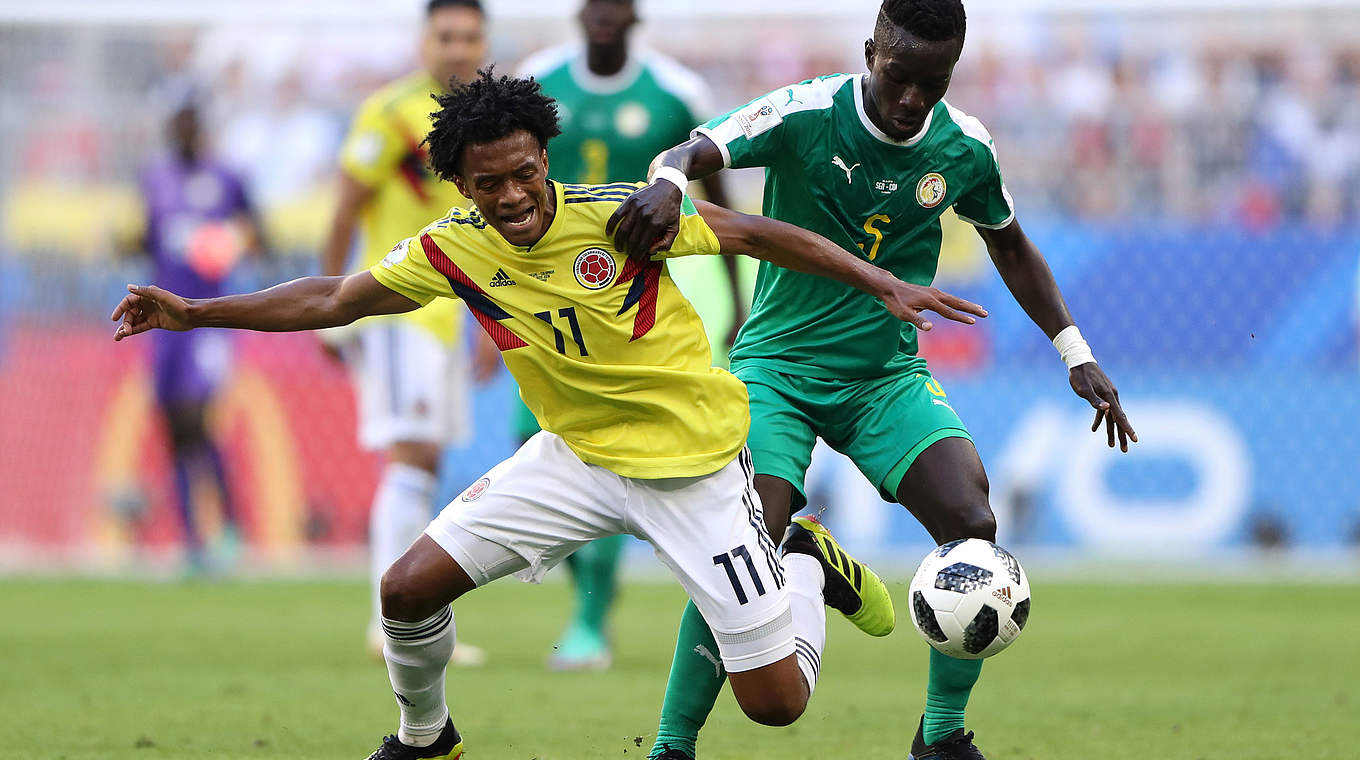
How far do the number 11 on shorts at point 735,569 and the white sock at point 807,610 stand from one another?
26cm

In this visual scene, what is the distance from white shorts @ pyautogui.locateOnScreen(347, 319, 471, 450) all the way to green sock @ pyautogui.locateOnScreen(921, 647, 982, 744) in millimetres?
3507

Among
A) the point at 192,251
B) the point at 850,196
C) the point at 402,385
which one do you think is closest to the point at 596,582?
the point at 402,385

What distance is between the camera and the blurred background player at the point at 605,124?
752 cm

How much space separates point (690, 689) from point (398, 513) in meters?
3.22

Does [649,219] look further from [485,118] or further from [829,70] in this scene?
[829,70]

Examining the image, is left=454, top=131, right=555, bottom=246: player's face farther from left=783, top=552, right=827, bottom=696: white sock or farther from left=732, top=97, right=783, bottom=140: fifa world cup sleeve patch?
left=783, top=552, right=827, bottom=696: white sock

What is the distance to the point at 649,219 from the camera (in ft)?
14.0

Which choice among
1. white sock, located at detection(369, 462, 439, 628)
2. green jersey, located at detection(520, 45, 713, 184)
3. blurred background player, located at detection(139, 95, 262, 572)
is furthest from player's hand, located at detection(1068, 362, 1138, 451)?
blurred background player, located at detection(139, 95, 262, 572)

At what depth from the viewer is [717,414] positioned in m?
4.49

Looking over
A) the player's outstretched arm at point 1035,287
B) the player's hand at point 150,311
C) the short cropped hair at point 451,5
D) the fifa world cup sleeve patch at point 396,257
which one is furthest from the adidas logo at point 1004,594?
the short cropped hair at point 451,5

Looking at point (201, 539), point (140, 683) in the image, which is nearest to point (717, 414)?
point (140, 683)

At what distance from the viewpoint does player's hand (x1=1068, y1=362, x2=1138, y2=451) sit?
4793 mm

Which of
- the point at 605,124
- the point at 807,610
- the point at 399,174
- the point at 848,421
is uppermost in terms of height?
the point at 605,124

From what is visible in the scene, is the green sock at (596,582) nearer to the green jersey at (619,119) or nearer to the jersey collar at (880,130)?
the green jersey at (619,119)
